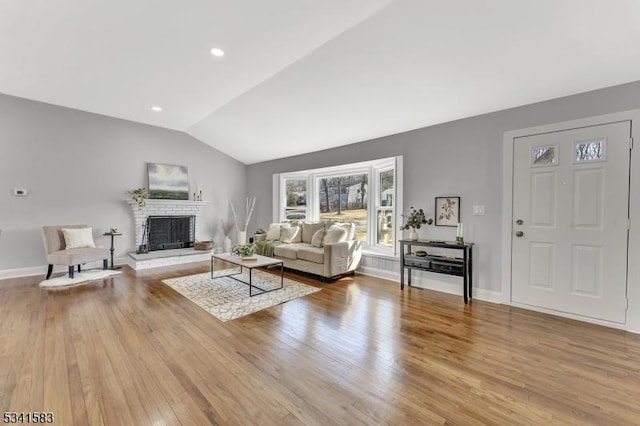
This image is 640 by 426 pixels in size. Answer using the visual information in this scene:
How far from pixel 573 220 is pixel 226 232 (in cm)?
677

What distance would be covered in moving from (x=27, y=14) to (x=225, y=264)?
4370mm

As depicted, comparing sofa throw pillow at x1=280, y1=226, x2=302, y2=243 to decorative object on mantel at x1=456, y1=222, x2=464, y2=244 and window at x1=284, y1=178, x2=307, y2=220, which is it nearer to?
window at x1=284, y1=178, x2=307, y2=220

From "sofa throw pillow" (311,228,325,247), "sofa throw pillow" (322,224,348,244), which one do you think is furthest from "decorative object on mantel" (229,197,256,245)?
"sofa throw pillow" (322,224,348,244)

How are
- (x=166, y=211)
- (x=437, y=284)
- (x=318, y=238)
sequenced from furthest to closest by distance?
(x=166, y=211) → (x=318, y=238) → (x=437, y=284)

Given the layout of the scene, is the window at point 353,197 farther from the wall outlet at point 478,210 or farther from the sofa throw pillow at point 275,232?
the wall outlet at point 478,210

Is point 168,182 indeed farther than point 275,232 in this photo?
Yes

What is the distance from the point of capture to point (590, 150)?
9.82 feet

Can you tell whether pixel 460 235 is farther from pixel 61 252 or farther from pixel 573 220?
pixel 61 252

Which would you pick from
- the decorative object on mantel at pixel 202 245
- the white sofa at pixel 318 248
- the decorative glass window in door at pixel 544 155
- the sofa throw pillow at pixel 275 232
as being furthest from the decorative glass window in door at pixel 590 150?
the decorative object on mantel at pixel 202 245

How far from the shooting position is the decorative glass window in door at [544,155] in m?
3.20

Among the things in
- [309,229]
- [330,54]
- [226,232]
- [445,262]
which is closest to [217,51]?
[330,54]

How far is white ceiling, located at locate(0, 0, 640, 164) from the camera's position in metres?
2.46

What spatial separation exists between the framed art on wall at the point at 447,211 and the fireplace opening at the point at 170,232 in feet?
17.8

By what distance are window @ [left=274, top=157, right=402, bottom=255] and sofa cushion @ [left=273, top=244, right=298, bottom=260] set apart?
119 cm
